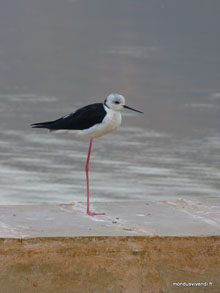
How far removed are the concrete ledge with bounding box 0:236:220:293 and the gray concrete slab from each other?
5.4 inches

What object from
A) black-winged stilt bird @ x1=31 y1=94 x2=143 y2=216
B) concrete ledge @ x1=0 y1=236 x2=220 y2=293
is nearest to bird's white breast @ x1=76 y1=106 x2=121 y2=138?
black-winged stilt bird @ x1=31 y1=94 x2=143 y2=216

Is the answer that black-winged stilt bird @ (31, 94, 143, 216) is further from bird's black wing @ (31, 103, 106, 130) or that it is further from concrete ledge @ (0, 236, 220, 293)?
concrete ledge @ (0, 236, 220, 293)

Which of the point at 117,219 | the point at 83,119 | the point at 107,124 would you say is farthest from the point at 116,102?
the point at 117,219

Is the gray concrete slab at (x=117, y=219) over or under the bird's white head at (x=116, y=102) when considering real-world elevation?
under

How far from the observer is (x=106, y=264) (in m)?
6.58

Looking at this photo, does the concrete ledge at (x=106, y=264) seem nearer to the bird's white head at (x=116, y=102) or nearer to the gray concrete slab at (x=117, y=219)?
the gray concrete slab at (x=117, y=219)

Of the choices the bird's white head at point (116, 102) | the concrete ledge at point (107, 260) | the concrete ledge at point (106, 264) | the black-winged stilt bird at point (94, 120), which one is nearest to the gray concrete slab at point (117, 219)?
the concrete ledge at point (107, 260)

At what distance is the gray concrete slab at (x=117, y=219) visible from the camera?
273 inches

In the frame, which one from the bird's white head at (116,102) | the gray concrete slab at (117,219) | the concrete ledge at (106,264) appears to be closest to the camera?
the concrete ledge at (106,264)

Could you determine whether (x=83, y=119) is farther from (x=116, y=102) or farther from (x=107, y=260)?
(x=107, y=260)

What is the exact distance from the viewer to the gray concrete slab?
22.8 ft

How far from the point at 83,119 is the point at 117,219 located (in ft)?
3.31

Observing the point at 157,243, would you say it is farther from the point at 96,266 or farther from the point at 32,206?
the point at 32,206

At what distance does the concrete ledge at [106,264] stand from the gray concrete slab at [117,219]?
5.4 inches
